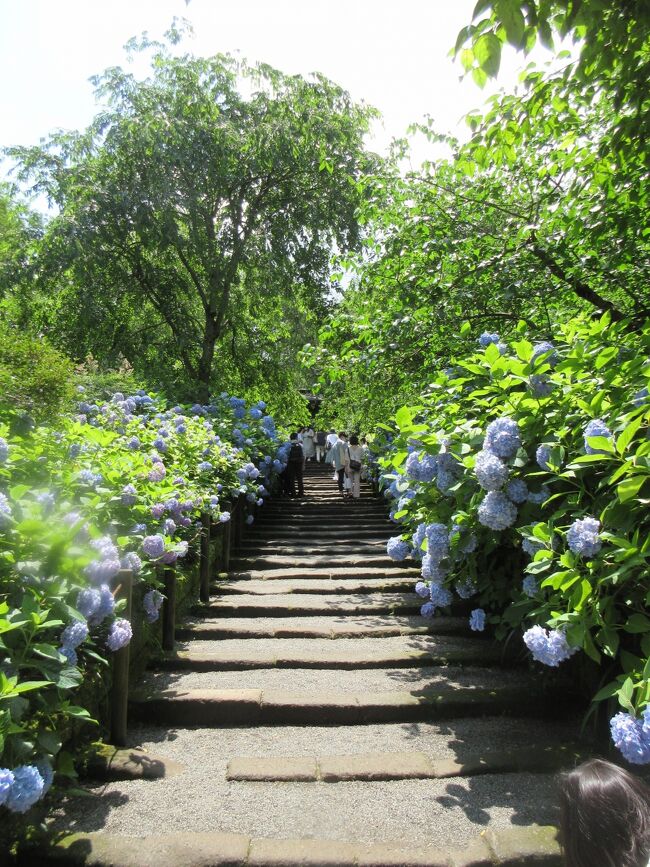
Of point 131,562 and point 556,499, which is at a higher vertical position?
point 556,499

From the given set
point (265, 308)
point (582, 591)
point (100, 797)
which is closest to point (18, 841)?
point (100, 797)

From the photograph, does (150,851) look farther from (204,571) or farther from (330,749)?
(204,571)

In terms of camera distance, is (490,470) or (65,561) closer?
(65,561)

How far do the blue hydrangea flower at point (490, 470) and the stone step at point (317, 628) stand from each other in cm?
265

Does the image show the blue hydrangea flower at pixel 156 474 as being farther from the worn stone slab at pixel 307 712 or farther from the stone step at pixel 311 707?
the worn stone slab at pixel 307 712

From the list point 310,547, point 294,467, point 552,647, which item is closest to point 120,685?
point 552,647

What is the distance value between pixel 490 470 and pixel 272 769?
1800mm

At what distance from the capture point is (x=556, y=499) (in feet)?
11.2

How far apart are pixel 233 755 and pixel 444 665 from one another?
6.01 ft

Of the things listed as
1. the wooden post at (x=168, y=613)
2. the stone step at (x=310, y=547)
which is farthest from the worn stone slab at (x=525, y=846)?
the stone step at (x=310, y=547)

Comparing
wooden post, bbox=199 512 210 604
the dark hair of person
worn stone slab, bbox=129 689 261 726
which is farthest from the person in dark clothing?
the dark hair of person

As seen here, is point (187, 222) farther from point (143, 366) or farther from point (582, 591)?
point (582, 591)

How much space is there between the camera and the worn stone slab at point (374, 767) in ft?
10.7

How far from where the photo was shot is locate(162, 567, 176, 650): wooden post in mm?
4734
